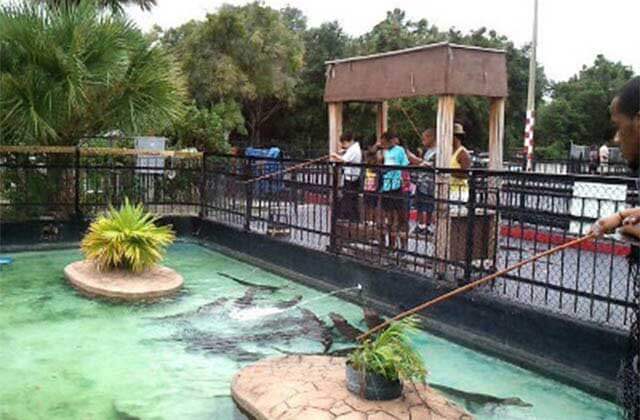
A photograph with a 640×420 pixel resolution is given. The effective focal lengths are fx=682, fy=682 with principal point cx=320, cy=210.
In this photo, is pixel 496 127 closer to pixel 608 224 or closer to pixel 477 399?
pixel 477 399

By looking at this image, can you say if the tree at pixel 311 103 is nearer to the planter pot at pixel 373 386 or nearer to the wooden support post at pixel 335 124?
the wooden support post at pixel 335 124

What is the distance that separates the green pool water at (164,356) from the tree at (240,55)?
18127 mm

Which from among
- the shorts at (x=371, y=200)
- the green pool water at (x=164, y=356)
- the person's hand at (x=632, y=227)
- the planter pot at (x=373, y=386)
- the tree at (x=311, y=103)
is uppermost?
the tree at (x=311, y=103)

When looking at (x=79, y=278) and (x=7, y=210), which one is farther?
(x=7, y=210)

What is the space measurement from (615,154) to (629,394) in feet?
63.2

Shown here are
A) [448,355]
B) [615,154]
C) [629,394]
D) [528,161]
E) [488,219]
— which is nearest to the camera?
[629,394]

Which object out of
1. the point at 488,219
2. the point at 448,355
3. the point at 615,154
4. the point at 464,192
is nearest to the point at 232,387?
the point at 448,355

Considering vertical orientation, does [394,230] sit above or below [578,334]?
above

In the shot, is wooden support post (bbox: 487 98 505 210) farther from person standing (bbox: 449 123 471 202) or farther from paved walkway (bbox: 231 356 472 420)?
paved walkway (bbox: 231 356 472 420)

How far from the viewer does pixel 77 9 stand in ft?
32.1

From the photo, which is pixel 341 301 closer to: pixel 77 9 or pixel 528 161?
pixel 77 9

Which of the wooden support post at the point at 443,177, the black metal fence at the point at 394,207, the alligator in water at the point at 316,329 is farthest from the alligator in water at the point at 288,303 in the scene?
the wooden support post at the point at 443,177

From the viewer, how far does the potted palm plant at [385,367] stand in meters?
3.81

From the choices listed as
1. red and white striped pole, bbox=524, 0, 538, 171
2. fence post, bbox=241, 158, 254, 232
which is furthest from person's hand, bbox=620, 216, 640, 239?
red and white striped pole, bbox=524, 0, 538, 171
